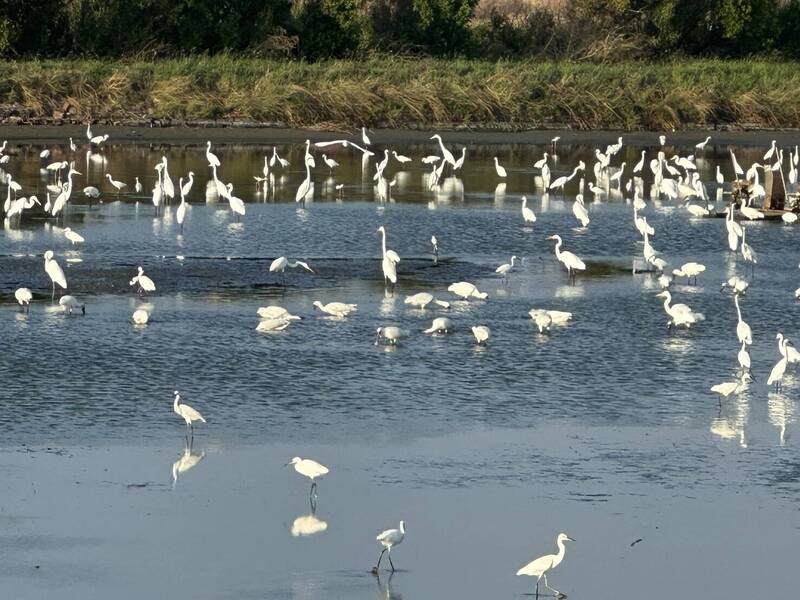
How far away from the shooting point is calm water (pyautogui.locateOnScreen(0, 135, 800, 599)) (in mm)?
8656

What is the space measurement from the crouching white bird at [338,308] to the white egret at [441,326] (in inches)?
32.9

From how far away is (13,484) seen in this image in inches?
384

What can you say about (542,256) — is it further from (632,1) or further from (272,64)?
(632,1)

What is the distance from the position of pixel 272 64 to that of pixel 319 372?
26554 mm

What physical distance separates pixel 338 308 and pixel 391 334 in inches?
50.5

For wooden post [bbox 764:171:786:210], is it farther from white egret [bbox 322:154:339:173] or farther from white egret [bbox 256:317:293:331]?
white egret [bbox 256:317:293:331]

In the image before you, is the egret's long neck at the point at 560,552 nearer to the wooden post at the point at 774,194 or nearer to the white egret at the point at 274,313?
the white egret at the point at 274,313

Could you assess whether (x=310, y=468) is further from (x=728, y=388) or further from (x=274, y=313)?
(x=274, y=313)

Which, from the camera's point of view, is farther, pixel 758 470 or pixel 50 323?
pixel 50 323

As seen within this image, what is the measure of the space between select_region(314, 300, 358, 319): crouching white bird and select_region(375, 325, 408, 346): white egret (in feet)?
2.53

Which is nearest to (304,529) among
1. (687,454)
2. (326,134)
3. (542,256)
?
(687,454)

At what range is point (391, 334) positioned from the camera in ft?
45.3

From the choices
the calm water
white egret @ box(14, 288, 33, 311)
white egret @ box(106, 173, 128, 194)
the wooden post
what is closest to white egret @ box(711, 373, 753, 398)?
the calm water

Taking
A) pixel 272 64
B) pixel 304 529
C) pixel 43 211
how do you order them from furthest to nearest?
pixel 272 64
pixel 43 211
pixel 304 529
